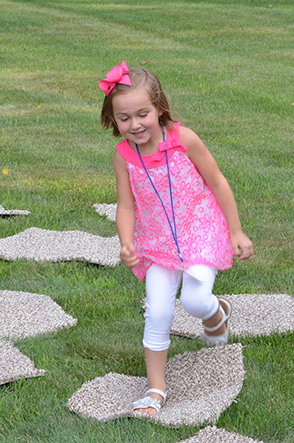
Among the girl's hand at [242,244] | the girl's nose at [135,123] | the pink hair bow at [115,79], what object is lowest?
the girl's hand at [242,244]

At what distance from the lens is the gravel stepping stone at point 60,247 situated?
3.51 m

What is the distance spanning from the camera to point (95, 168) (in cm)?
526

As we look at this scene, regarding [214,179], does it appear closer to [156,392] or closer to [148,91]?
[148,91]

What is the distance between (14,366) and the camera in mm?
2402

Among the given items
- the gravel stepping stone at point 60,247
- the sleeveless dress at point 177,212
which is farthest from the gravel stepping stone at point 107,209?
the sleeveless dress at point 177,212

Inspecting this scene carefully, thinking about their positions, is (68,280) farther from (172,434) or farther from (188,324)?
(172,434)

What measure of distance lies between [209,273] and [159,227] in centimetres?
25

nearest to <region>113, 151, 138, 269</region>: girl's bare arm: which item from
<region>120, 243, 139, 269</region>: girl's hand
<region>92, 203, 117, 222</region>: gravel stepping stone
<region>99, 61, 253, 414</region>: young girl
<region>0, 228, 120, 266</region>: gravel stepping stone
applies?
<region>99, 61, 253, 414</region>: young girl

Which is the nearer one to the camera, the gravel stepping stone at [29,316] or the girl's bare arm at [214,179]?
the girl's bare arm at [214,179]

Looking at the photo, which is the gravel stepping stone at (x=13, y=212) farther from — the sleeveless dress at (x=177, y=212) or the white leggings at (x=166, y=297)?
the white leggings at (x=166, y=297)

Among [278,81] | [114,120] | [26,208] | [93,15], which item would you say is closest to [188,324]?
[114,120]

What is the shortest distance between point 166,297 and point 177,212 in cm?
32

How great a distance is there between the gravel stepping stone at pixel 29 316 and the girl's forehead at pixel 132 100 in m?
1.02

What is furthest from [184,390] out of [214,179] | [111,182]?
[111,182]
